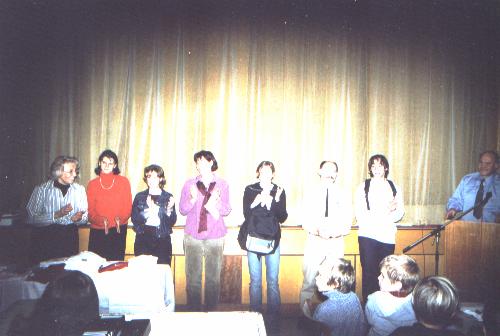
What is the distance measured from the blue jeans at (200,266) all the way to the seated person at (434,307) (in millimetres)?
2396

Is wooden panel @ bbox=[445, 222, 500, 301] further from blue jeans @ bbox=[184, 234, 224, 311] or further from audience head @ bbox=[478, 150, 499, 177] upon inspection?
blue jeans @ bbox=[184, 234, 224, 311]

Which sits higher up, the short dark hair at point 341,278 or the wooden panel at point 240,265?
the short dark hair at point 341,278

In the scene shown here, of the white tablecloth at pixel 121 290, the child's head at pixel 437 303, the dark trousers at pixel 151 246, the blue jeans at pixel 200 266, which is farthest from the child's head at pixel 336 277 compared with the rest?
the dark trousers at pixel 151 246

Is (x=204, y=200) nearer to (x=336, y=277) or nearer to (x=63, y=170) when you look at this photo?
(x=63, y=170)

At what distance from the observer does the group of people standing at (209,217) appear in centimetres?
379

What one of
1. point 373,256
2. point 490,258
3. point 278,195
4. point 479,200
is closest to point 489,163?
point 479,200

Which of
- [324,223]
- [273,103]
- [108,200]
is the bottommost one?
[324,223]

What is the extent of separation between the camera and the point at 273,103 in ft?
17.6

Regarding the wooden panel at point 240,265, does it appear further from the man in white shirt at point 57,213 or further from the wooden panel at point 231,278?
the man in white shirt at point 57,213

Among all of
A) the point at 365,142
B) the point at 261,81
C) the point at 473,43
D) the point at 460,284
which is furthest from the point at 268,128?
the point at 473,43

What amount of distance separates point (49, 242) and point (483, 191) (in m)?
4.60

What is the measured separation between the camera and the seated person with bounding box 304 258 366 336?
7.28ft

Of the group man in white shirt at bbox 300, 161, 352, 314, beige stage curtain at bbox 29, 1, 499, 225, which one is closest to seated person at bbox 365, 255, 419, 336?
man in white shirt at bbox 300, 161, 352, 314

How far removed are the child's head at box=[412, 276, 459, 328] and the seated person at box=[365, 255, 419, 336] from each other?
40cm
